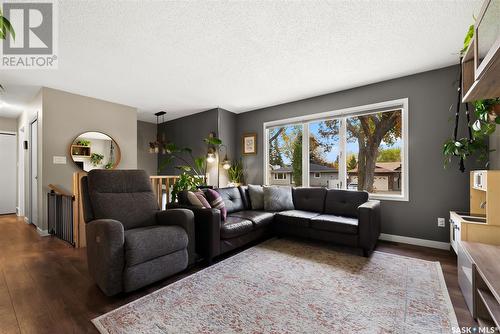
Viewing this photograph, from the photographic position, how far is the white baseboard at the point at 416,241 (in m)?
2.91

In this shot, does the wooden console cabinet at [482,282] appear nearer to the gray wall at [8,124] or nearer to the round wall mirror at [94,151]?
the round wall mirror at [94,151]

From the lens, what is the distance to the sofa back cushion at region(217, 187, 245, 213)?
11.1 ft

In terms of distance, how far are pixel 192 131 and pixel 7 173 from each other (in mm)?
4457

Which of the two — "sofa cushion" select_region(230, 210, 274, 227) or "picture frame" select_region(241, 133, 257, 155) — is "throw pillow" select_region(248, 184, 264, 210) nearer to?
"sofa cushion" select_region(230, 210, 274, 227)

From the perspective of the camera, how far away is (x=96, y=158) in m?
4.14

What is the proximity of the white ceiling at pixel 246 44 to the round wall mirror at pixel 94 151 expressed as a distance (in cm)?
81

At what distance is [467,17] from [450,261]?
97.3 inches

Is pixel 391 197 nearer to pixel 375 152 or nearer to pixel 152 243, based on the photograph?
pixel 375 152

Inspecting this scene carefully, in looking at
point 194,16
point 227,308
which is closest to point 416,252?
point 227,308

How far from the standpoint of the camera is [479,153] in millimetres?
2689

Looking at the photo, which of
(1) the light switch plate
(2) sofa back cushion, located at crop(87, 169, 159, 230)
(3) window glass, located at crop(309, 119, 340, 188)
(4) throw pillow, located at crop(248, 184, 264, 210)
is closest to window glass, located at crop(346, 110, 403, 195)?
(3) window glass, located at crop(309, 119, 340, 188)

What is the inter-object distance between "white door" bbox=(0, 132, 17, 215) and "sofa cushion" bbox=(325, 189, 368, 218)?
23.4 ft

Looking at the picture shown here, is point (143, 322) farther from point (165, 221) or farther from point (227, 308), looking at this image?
point (165, 221)

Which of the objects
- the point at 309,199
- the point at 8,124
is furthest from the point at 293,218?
the point at 8,124
